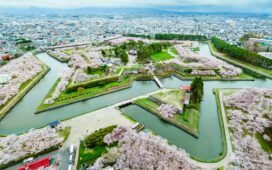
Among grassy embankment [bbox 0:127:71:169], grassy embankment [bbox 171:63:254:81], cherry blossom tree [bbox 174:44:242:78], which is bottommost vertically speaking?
grassy embankment [bbox 0:127:71:169]

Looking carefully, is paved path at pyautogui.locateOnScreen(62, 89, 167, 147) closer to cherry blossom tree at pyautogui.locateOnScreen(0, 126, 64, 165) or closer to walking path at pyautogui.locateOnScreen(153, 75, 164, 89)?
cherry blossom tree at pyautogui.locateOnScreen(0, 126, 64, 165)

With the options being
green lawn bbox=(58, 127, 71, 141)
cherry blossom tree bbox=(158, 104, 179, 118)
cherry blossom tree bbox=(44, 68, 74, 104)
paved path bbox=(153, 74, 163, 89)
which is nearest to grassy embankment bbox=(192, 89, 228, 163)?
cherry blossom tree bbox=(158, 104, 179, 118)

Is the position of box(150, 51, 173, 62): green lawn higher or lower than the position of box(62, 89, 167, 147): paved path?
higher

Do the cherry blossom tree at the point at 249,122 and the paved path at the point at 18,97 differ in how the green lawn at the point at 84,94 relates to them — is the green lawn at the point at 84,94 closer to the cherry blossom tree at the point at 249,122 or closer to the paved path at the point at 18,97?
the paved path at the point at 18,97

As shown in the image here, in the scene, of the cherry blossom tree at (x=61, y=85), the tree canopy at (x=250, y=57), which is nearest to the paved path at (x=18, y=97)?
the cherry blossom tree at (x=61, y=85)

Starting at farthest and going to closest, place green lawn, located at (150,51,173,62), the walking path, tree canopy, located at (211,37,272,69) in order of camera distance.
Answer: green lawn, located at (150,51,173,62)
tree canopy, located at (211,37,272,69)
the walking path

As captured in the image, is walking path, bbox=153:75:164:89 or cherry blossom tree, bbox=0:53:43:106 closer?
cherry blossom tree, bbox=0:53:43:106

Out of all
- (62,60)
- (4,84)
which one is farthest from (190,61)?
(4,84)

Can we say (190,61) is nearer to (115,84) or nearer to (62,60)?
(115,84)

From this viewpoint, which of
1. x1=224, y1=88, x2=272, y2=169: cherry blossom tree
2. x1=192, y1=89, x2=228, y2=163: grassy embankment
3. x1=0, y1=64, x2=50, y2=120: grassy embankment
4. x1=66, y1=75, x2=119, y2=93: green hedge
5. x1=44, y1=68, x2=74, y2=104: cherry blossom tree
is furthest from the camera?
x1=66, y1=75, x2=119, y2=93: green hedge
